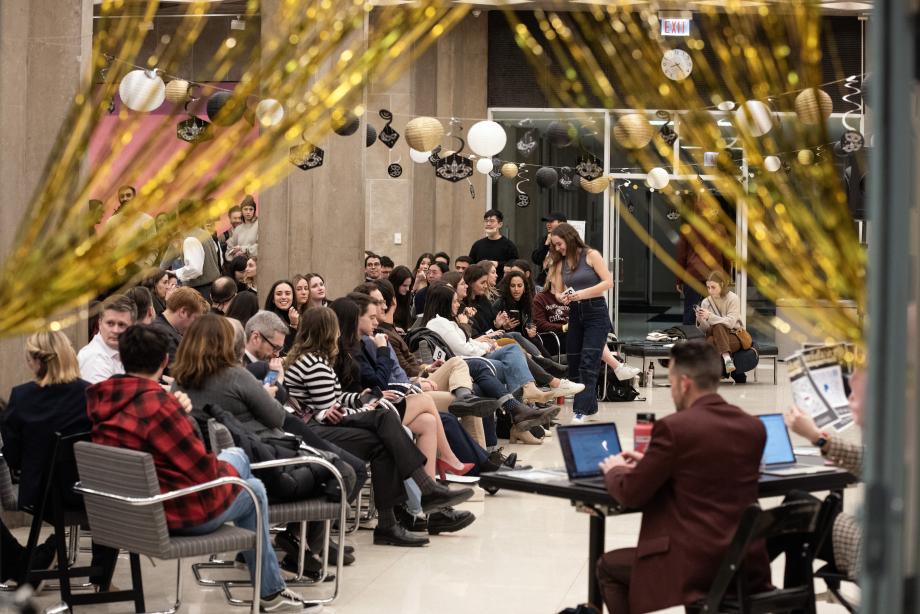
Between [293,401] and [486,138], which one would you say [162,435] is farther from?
[486,138]

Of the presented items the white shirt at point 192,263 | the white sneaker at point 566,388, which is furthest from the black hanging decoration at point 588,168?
the white shirt at point 192,263

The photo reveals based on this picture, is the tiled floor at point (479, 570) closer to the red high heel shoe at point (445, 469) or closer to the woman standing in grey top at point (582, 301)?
the red high heel shoe at point (445, 469)

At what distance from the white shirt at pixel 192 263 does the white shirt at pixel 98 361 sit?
3.81 meters

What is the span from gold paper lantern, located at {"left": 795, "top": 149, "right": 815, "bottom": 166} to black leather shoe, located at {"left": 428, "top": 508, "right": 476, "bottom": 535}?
4.96 m

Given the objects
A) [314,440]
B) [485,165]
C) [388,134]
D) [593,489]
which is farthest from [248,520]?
[485,165]

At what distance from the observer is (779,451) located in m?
4.72

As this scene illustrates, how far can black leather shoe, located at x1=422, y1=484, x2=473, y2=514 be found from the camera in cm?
668


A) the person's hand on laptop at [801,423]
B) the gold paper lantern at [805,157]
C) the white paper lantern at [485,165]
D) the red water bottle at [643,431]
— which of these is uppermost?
the white paper lantern at [485,165]

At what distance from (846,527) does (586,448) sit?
93 centimetres

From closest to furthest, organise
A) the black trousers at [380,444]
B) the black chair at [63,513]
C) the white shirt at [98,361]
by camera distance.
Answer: the black chair at [63,513]
the white shirt at [98,361]
the black trousers at [380,444]

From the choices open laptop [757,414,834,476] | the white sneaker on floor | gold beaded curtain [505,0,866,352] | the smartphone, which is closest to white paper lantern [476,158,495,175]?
the white sneaker on floor

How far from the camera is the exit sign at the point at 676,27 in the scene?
17094mm

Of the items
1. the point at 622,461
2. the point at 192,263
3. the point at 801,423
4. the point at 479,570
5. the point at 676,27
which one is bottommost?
the point at 479,570

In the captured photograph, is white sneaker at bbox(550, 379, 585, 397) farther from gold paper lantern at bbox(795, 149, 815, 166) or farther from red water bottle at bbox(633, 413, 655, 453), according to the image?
gold paper lantern at bbox(795, 149, 815, 166)
